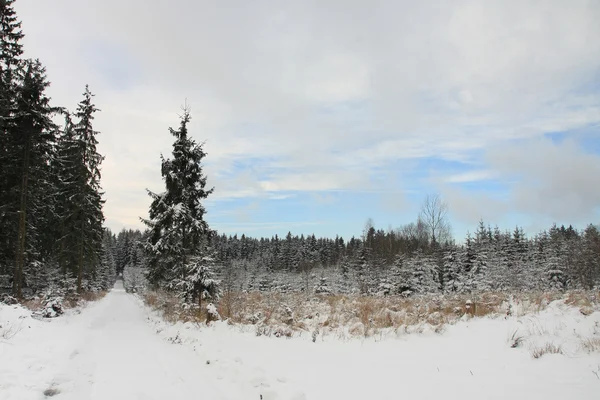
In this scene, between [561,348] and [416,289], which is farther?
[416,289]

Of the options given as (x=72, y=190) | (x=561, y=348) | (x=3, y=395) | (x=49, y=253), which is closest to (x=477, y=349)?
(x=561, y=348)

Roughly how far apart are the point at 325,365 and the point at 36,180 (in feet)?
65.7

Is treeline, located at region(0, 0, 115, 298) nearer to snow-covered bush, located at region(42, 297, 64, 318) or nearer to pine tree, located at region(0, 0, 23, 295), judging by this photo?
pine tree, located at region(0, 0, 23, 295)

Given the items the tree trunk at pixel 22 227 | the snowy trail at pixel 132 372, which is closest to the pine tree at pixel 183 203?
the tree trunk at pixel 22 227

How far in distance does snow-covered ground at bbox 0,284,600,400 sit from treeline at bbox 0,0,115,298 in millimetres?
11748

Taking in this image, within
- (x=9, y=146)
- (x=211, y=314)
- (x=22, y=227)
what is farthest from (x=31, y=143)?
(x=211, y=314)

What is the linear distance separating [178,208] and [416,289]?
1811 centimetres

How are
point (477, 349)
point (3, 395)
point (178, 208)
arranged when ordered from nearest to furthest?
point (3, 395)
point (477, 349)
point (178, 208)

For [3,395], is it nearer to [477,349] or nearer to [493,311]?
[477,349]

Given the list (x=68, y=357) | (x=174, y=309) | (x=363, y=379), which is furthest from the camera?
(x=174, y=309)

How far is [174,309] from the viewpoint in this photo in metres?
15.8

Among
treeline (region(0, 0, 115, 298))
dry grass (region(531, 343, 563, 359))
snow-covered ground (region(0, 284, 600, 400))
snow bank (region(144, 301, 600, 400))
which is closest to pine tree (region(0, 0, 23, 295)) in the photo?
treeline (region(0, 0, 115, 298))

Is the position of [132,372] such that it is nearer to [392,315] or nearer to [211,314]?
[211,314]

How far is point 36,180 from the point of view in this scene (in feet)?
62.2
